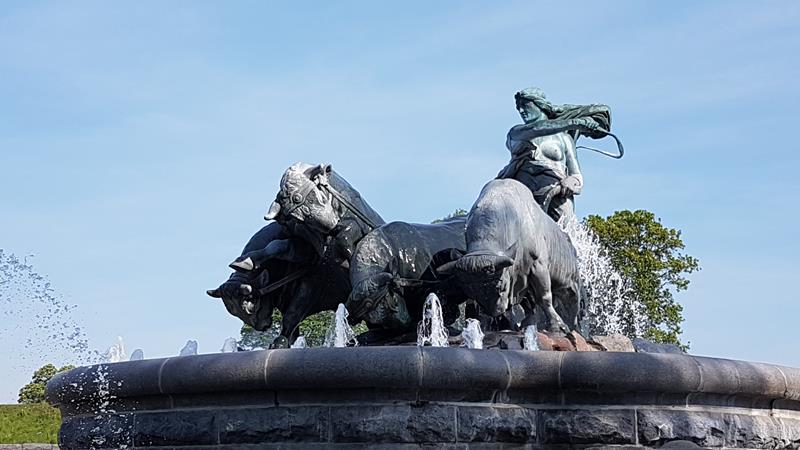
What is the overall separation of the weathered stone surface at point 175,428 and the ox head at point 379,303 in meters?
1.96

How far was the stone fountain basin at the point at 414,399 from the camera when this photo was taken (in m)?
7.04

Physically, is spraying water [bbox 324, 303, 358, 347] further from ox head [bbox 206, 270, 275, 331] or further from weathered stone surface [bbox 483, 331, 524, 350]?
weathered stone surface [bbox 483, 331, 524, 350]

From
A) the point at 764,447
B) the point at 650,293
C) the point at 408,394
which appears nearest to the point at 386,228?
the point at 408,394

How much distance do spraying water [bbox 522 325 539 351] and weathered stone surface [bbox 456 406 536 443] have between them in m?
1.10

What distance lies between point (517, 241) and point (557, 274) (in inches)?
29.7

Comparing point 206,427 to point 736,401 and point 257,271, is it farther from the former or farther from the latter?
point 736,401

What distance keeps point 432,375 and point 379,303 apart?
221 cm

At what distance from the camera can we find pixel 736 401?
26.4ft

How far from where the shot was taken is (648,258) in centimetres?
3378

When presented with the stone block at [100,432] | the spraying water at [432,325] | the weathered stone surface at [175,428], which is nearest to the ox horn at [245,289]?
the spraying water at [432,325]

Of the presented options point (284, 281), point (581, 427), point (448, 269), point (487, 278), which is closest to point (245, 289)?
point (284, 281)

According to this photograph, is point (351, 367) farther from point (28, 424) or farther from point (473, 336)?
point (28, 424)

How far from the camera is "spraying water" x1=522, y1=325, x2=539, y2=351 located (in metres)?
8.41

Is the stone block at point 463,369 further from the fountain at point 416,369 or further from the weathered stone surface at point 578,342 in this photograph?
the weathered stone surface at point 578,342
